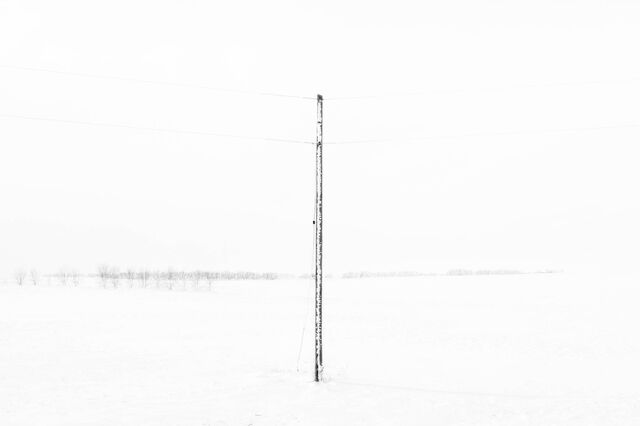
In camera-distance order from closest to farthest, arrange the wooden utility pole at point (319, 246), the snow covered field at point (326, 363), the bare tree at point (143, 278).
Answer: the snow covered field at point (326, 363) < the wooden utility pole at point (319, 246) < the bare tree at point (143, 278)

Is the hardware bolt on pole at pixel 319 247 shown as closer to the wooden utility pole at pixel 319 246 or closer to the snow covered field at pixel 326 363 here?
the wooden utility pole at pixel 319 246

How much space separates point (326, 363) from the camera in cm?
2566

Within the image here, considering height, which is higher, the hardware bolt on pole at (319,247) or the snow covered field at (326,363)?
the hardware bolt on pole at (319,247)

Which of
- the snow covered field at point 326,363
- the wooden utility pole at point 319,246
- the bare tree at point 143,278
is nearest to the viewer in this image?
the snow covered field at point 326,363

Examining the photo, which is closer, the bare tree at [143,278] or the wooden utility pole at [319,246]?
the wooden utility pole at [319,246]

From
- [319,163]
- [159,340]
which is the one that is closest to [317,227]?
[319,163]

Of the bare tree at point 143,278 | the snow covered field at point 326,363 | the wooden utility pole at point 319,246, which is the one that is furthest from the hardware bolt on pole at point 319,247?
the bare tree at point 143,278

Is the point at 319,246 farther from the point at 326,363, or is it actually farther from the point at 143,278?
the point at 143,278

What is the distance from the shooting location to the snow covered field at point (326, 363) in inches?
661

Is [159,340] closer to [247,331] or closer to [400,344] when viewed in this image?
[247,331]

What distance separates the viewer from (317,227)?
802 inches

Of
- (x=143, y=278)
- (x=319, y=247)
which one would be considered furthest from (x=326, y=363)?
(x=143, y=278)

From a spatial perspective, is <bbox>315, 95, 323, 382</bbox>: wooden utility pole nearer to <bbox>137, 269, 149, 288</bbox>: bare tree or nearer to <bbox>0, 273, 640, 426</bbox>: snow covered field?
→ <bbox>0, 273, 640, 426</bbox>: snow covered field

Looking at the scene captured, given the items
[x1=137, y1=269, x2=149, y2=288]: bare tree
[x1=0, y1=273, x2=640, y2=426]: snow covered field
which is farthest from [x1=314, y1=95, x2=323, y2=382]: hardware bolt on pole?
[x1=137, y1=269, x2=149, y2=288]: bare tree
